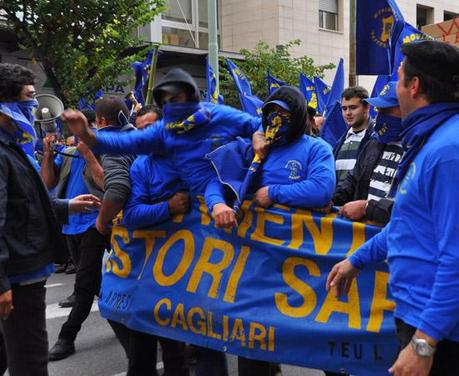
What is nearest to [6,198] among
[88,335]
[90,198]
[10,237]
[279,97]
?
[10,237]

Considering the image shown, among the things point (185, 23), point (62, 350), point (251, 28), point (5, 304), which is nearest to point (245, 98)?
point (62, 350)

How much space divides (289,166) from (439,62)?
1352 mm

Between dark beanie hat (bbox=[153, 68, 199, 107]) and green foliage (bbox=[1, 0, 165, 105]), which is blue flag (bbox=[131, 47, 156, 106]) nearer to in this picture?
dark beanie hat (bbox=[153, 68, 199, 107])

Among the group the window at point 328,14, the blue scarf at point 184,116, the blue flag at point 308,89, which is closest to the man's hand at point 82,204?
the blue scarf at point 184,116

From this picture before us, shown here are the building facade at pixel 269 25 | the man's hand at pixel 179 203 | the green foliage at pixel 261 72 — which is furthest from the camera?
the building facade at pixel 269 25

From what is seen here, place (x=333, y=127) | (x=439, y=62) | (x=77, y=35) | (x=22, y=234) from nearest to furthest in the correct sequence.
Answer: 1. (x=439, y=62)
2. (x=22, y=234)
3. (x=333, y=127)
4. (x=77, y=35)

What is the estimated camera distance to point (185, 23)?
67.5ft

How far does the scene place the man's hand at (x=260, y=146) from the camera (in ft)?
10.3

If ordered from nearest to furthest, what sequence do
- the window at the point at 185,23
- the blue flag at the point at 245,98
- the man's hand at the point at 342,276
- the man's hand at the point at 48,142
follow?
the man's hand at the point at 342,276 → the man's hand at the point at 48,142 → the blue flag at the point at 245,98 → the window at the point at 185,23

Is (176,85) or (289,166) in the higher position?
(176,85)

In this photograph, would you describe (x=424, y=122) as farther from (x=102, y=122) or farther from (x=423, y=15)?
(x=423, y=15)

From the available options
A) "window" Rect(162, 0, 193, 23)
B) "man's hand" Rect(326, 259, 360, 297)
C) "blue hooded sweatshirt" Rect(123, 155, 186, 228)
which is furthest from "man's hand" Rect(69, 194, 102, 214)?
"window" Rect(162, 0, 193, 23)

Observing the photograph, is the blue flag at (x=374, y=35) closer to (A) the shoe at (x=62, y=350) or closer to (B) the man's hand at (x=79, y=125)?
(B) the man's hand at (x=79, y=125)

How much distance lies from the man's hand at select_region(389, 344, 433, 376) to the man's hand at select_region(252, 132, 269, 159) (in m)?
1.57
